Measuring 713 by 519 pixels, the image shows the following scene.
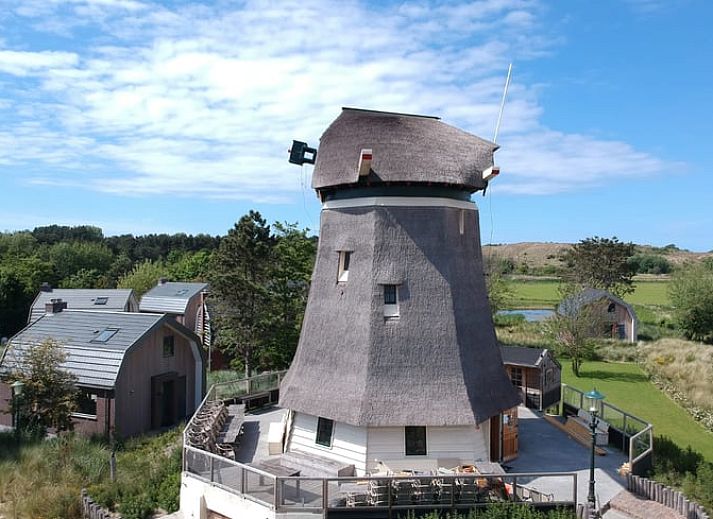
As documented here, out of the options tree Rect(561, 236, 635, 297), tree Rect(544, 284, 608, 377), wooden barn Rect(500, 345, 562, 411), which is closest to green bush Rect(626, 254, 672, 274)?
tree Rect(561, 236, 635, 297)

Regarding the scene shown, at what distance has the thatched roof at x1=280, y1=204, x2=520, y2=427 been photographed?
1300 centimetres

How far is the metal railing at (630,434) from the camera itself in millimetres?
13805

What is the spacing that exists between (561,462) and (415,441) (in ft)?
14.0

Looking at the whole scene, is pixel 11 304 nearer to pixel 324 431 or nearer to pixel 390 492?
pixel 324 431

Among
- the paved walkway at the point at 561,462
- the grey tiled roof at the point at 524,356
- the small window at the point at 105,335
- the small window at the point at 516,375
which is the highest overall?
the small window at the point at 105,335

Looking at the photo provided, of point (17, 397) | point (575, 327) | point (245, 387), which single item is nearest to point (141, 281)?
point (17, 397)

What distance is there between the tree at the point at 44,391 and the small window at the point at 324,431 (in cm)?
899

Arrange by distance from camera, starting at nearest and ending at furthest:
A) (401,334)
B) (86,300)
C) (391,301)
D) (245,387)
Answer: (401,334) < (391,301) < (245,387) < (86,300)

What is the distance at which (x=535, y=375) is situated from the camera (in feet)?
64.1

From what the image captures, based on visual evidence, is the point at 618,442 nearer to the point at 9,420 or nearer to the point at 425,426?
the point at 425,426

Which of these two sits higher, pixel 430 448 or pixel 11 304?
pixel 11 304

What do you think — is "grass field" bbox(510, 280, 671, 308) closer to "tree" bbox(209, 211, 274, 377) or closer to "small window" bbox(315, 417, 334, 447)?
"tree" bbox(209, 211, 274, 377)

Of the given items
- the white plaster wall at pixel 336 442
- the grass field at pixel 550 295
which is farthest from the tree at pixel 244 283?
the grass field at pixel 550 295

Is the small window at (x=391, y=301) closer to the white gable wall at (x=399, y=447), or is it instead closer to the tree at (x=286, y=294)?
the white gable wall at (x=399, y=447)
